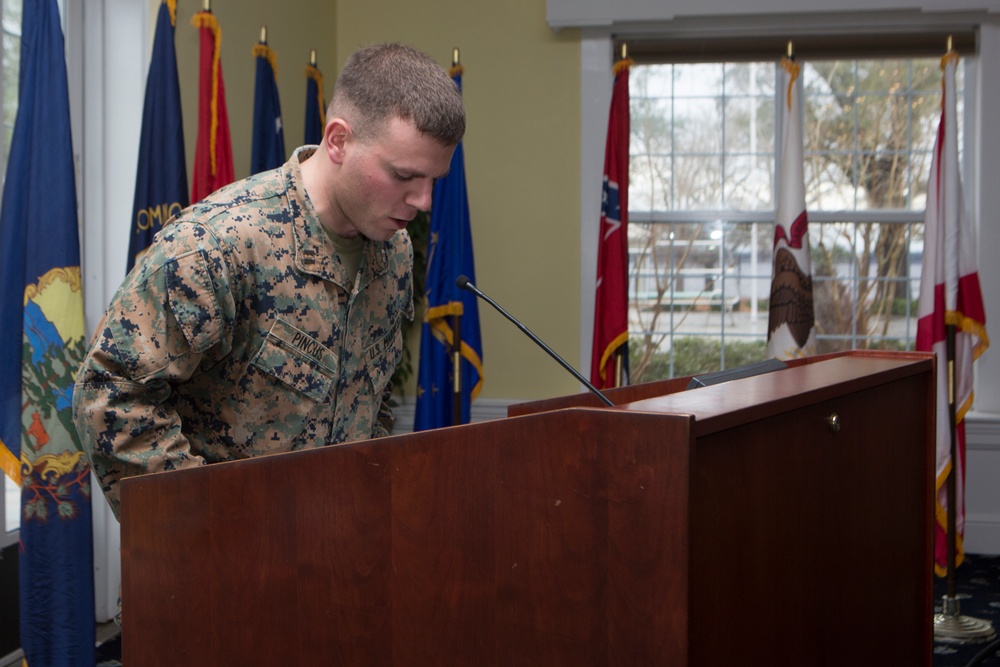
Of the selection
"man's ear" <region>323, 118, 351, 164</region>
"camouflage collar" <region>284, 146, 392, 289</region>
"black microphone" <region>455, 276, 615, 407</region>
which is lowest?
"black microphone" <region>455, 276, 615, 407</region>

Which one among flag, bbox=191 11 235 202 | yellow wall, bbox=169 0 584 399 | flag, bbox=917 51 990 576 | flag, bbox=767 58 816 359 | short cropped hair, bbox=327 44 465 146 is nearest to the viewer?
short cropped hair, bbox=327 44 465 146

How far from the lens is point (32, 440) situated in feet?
7.45

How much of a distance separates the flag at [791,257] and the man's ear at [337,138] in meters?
2.86

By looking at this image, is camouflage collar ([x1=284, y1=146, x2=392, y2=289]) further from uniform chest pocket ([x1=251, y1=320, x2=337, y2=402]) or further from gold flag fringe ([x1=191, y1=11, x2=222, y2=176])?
gold flag fringe ([x1=191, y1=11, x2=222, y2=176])

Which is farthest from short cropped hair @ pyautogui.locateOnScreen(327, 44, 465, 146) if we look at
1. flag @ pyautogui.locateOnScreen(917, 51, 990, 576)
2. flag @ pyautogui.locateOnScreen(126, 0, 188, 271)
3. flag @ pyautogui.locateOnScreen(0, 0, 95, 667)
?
flag @ pyautogui.locateOnScreen(917, 51, 990, 576)

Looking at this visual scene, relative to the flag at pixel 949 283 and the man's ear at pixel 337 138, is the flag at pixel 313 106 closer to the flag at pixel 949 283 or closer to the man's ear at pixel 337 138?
the flag at pixel 949 283

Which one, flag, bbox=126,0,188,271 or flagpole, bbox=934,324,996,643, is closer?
flag, bbox=126,0,188,271

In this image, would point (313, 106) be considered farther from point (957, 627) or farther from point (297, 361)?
point (957, 627)

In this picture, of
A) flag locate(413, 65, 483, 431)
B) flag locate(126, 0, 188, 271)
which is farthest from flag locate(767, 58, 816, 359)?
flag locate(126, 0, 188, 271)

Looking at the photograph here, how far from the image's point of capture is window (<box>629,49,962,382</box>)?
449 centimetres

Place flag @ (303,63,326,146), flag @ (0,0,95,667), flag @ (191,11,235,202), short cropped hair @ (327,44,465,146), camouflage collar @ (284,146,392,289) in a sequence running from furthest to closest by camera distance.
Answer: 1. flag @ (303,63,326,146)
2. flag @ (191,11,235,202)
3. flag @ (0,0,95,667)
4. camouflage collar @ (284,146,392,289)
5. short cropped hair @ (327,44,465,146)

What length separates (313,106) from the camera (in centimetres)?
413

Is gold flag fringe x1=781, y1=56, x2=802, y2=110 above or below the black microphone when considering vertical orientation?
above

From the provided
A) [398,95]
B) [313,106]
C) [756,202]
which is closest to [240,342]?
[398,95]
